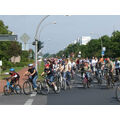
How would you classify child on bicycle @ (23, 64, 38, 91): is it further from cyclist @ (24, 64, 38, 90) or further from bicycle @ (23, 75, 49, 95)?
bicycle @ (23, 75, 49, 95)

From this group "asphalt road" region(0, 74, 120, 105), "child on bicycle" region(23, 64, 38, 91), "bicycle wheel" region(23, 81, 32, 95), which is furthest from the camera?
"child on bicycle" region(23, 64, 38, 91)

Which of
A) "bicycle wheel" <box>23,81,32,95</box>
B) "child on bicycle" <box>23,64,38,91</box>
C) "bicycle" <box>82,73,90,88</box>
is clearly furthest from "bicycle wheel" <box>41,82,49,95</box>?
"bicycle" <box>82,73,90,88</box>

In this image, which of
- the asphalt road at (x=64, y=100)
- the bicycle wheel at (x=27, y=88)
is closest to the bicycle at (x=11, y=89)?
the bicycle wheel at (x=27, y=88)

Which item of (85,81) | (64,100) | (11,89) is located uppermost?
(85,81)

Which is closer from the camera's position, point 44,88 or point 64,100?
point 64,100

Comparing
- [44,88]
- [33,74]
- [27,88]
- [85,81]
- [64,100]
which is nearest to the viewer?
[64,100]

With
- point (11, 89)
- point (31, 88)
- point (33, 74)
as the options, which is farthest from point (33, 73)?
point (11, 89)

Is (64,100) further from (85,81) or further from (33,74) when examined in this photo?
(85,81)

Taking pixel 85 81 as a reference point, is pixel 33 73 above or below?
above

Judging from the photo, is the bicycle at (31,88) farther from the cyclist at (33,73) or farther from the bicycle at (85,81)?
the bicycle at (85,81)

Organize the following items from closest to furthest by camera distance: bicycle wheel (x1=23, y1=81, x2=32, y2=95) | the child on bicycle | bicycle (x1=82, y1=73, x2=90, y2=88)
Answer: bicycle wheel (x1=23, y1=81, x2=32, y2=95), the child on bicycle, bicycle (x1=82, y1=73, x2=90, y2=88)
